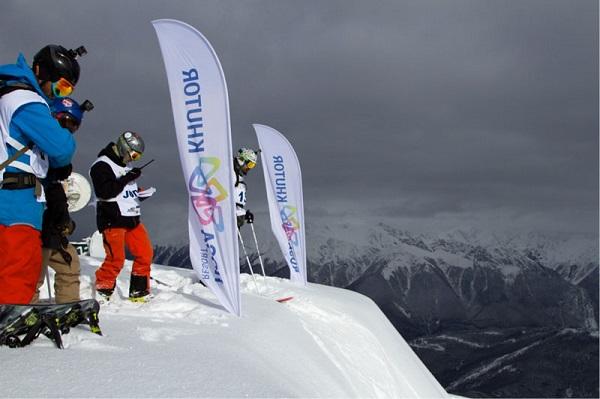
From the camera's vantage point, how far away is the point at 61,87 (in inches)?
175

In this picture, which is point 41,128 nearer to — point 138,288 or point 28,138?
point 28,138

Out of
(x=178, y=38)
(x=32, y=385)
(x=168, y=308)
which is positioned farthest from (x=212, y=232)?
(x=32, y=385)

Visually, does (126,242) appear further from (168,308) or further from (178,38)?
(178,38)

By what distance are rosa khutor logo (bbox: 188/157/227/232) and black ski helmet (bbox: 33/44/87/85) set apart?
2.37 m

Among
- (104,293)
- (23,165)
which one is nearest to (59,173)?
(23,165)

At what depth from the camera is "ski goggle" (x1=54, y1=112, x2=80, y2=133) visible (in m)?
5.02

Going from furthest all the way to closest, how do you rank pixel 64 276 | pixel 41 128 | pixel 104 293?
pixel 104 293
pixel 64 276
pixel 41 128

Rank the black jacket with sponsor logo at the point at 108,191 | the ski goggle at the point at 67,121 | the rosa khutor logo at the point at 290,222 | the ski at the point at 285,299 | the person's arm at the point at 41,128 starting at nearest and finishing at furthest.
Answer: the person's arm at the point at 41,128 < the ski goggle at the point at 67,121 < the black jacket with sponsor logo at the point at 108,191 < the ski at the point at 285,299 < the rosa khutor logo at the point at 290,222

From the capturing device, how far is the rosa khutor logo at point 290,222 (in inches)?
569

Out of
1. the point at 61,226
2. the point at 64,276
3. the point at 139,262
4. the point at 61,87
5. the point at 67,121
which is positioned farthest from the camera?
the point at 139,262

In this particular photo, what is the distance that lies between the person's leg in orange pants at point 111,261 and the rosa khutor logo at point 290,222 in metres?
7.81

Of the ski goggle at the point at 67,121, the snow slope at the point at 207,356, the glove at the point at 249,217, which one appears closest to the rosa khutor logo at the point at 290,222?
the glove at the point at 249,217

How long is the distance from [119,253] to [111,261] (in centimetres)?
17

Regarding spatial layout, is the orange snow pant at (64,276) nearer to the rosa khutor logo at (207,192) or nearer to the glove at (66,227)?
the glove at (66,227)
